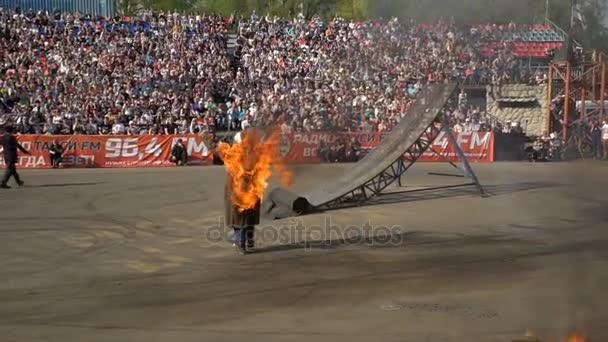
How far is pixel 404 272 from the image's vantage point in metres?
10.8

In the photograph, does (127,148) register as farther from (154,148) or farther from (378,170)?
(378,170)

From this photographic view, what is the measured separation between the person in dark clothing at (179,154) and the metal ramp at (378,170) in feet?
34.9

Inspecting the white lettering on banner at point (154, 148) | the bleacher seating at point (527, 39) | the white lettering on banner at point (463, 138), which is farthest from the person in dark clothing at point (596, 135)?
the white lettering on banner at point (154, 148)

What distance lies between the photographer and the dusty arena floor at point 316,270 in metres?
8.14

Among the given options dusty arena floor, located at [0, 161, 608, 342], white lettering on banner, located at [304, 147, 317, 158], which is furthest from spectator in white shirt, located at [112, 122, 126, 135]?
dusty arena floor, located at [0, 161, 608, 342]

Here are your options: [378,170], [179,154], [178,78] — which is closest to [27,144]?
[179,154]

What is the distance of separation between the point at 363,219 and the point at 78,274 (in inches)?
247

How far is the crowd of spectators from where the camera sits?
1098 inches

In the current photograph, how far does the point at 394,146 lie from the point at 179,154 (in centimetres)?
1190

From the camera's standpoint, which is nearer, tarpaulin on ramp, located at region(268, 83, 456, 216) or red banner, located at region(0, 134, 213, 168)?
tarpaulin on ramp, located at region(268, 83, 456, 216)

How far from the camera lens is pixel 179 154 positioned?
91.4 ft

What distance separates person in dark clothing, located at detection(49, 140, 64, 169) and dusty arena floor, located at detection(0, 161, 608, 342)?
29.0ft

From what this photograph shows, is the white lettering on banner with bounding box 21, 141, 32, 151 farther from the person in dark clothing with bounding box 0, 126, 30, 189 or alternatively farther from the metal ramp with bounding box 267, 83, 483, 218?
the metal ramp with bounding box 267, 83, 483, 218

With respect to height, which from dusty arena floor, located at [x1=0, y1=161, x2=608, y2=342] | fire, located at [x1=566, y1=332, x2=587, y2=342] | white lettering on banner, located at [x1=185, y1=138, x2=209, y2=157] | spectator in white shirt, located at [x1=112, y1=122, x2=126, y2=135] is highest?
spectator in white shirt, located at [x1=112, y1=122, x2=126, y2=135]
